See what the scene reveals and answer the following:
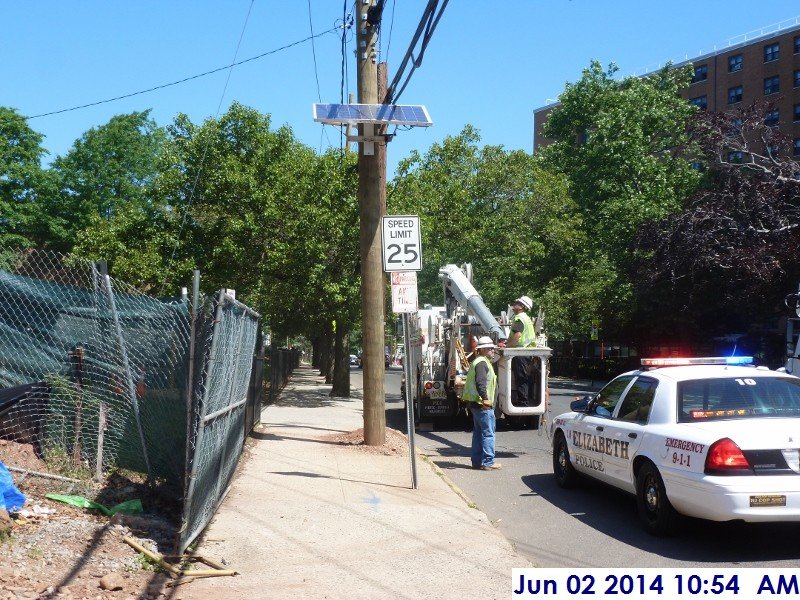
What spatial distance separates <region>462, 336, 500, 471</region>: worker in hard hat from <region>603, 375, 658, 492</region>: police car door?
2773 millimetres

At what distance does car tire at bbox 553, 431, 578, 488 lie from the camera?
1045 cm

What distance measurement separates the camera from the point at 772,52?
63938 mm

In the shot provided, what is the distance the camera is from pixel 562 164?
52.4 metres

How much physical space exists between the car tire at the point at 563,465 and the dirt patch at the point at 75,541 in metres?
4.81

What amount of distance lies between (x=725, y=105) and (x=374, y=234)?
61076mm

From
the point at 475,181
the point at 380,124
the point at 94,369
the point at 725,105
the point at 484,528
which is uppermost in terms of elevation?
the point at 725,105

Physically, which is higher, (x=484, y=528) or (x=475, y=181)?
(x=475, y=181)

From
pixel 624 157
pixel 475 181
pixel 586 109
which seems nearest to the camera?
pixel 475 181

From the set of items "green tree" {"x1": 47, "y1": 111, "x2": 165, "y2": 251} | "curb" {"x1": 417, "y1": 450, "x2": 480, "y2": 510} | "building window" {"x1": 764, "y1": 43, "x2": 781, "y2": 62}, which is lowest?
"curb" {"x1": 417, "y1": 450, "x2": 480, "y2": 510}

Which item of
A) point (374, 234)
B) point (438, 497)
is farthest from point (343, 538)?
point (374, 234)

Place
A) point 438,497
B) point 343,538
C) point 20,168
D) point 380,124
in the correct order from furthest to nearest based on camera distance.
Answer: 1. point 20,168
2. point 380,124
3. point 438,497
4. point 343,538

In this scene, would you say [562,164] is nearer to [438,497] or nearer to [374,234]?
[374,234]

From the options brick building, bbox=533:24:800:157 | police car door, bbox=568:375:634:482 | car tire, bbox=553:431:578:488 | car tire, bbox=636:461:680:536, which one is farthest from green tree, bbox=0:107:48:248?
car tire, bbox=636:461:680:536

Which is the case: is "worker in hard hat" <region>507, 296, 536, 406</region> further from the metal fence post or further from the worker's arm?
the metal fence post
